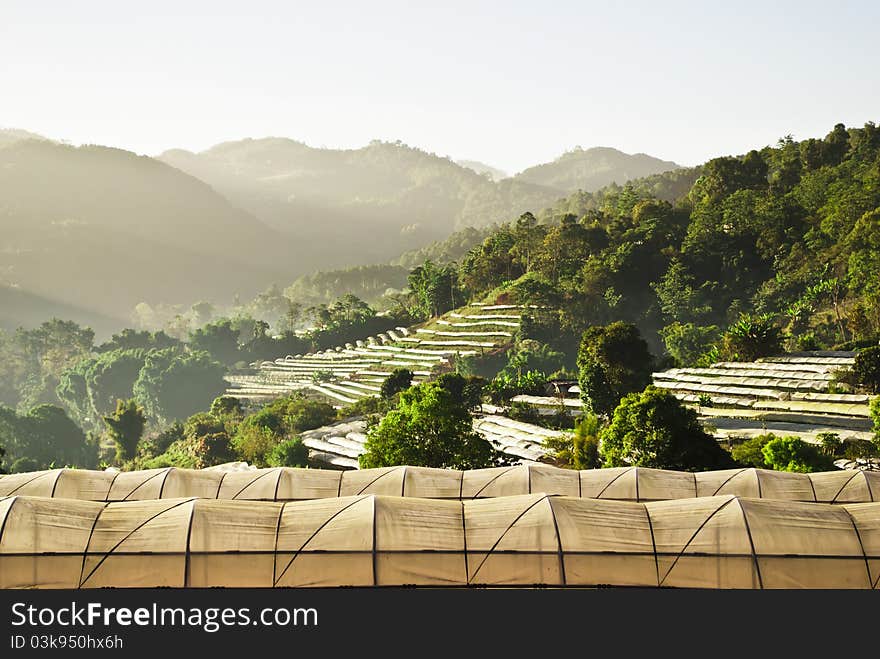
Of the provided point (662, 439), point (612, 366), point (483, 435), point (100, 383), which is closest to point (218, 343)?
point (100, 383)

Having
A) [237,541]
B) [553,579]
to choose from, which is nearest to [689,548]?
[553,579]

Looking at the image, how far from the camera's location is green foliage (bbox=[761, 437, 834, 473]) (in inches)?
799

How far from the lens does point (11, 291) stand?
19075 cm

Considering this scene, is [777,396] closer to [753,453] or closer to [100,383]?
[753,453]

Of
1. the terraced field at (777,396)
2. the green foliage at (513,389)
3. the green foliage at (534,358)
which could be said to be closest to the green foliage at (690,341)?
the green foliage at (534,358)

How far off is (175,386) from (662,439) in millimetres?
79927

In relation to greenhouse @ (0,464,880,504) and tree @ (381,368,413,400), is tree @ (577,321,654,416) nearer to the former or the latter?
greenhouse @ (0,464,880,504)

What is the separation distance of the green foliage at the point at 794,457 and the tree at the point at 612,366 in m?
7.89

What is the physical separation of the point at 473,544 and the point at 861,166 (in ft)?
218

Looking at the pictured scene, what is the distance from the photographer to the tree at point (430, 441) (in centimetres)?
2103

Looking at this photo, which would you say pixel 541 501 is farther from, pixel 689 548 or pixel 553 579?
pixel 689 548

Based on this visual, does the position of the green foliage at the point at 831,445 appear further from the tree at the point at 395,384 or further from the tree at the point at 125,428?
the tree at the point at 125,428

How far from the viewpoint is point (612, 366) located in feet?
94.2

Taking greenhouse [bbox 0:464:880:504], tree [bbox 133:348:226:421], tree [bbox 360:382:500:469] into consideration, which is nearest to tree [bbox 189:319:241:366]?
tree [bbox 133:348:226:421]
